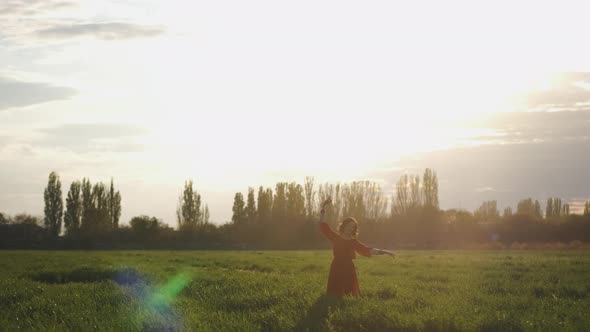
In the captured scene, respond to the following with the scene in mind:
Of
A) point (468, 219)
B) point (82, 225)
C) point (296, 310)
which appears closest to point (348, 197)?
point (468, 219)

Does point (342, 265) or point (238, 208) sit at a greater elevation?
point (238, 208)

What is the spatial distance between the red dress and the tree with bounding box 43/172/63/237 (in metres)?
84.5

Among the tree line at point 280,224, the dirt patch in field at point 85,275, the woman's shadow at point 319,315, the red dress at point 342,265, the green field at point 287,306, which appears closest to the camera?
the woman's shadow at point 319,315

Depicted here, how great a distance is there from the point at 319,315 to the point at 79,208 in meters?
89.6

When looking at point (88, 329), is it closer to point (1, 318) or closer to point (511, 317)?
point (1, 318)

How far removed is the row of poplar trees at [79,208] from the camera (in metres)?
94.1

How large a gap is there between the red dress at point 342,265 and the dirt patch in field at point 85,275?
8047 millimetres

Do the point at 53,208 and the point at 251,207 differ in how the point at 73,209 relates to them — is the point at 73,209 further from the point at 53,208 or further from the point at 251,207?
the point at 251,207

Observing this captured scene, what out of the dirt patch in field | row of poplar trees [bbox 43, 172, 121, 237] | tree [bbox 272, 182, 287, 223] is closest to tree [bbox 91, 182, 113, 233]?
row of poplar trees [bbox 43, 172, 121, 237]

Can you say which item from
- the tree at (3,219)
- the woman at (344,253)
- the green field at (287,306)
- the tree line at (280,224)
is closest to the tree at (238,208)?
the tree line at (280,224)

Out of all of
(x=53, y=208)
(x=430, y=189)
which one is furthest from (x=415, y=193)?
(x=53, y=208)

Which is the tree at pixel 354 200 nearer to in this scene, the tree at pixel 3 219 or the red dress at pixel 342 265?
the tree at pixel 3 219

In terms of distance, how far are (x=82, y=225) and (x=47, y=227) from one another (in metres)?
4.67

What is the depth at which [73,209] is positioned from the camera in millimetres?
95625
